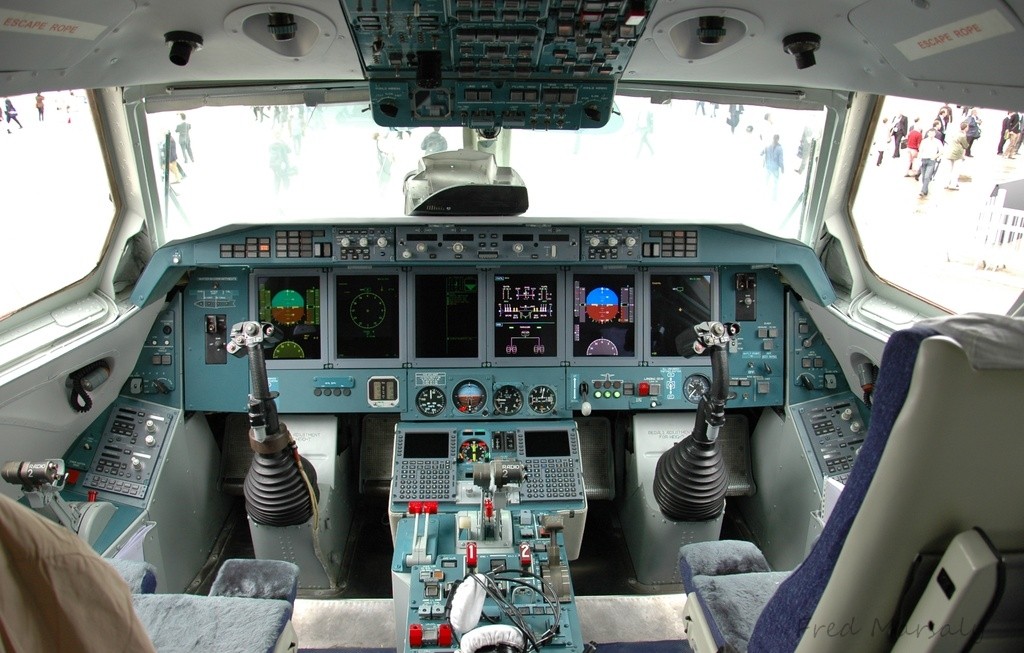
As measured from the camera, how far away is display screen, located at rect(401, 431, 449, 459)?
3.88 meters

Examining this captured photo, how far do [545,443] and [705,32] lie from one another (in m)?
2.27

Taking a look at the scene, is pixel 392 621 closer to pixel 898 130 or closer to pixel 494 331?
pixel 494 331

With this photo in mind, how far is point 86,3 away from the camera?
5.97 feet

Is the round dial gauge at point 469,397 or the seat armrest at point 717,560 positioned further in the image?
the round dial gauge at point 469,397

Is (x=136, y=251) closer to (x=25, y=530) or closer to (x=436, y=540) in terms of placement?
(x=436, y=540)

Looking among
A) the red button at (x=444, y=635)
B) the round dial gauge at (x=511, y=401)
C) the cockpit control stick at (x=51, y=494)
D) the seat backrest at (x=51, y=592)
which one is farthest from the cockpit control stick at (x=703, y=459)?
the seat backrest at (x=51, y=592)

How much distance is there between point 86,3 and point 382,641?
8.17 ft

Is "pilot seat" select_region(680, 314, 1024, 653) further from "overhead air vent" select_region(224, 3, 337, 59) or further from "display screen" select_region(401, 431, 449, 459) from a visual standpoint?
"display screen" select_region(401, 431, 449, 459)

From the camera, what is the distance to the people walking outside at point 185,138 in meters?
3.79

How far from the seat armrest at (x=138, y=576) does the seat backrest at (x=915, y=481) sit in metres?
2.22

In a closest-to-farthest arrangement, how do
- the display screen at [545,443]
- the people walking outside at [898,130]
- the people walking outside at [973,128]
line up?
the people walking outside at [973,128], the people walking outside at [898,130], the display screen at [545,443]

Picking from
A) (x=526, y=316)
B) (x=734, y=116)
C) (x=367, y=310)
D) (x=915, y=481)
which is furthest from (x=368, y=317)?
(x=915, y=481)

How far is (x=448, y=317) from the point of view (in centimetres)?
405

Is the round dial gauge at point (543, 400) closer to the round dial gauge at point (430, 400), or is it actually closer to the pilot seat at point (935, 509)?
the round dial gauge at point (430, 400)
